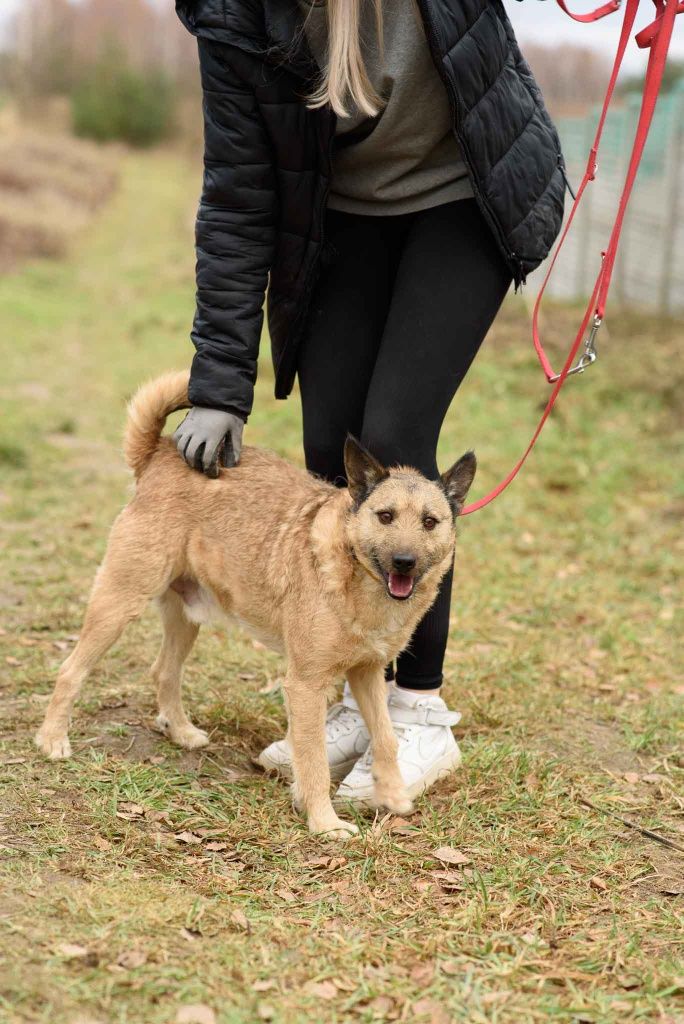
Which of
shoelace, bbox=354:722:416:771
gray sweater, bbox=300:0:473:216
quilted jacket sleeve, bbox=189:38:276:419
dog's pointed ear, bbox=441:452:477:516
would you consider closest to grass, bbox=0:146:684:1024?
shoelace, bbox=354:722:416:771

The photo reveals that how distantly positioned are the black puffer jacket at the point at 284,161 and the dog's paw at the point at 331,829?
139 cm

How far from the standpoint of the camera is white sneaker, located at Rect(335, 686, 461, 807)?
3.79m

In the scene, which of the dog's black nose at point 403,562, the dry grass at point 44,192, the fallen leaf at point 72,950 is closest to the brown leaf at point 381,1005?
the fallen leaf at point 72,950

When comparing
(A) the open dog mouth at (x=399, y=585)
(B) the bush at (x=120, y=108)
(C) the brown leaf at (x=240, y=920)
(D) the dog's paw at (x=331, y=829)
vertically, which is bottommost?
(B) the bush at (x=120, y=108)

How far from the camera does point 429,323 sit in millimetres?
3416

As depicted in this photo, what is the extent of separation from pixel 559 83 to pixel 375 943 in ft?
126

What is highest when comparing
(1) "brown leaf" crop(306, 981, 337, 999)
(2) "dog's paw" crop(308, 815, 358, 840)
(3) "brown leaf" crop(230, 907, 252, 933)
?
(1) "brown leaf" crop(306, 981, 337, 999)

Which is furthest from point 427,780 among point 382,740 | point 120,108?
point 120,108

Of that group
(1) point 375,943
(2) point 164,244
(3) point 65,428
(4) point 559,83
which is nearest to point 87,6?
(4) point 559,83

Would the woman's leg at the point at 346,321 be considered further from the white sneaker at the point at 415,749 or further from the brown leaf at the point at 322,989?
the brown leaf at the point at 322,989

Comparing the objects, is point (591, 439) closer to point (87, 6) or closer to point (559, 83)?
point (559, 83)

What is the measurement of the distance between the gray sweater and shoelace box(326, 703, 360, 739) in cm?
185

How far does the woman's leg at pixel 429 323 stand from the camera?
3.39m

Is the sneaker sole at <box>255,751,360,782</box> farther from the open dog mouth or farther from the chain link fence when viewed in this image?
the chain link fence
